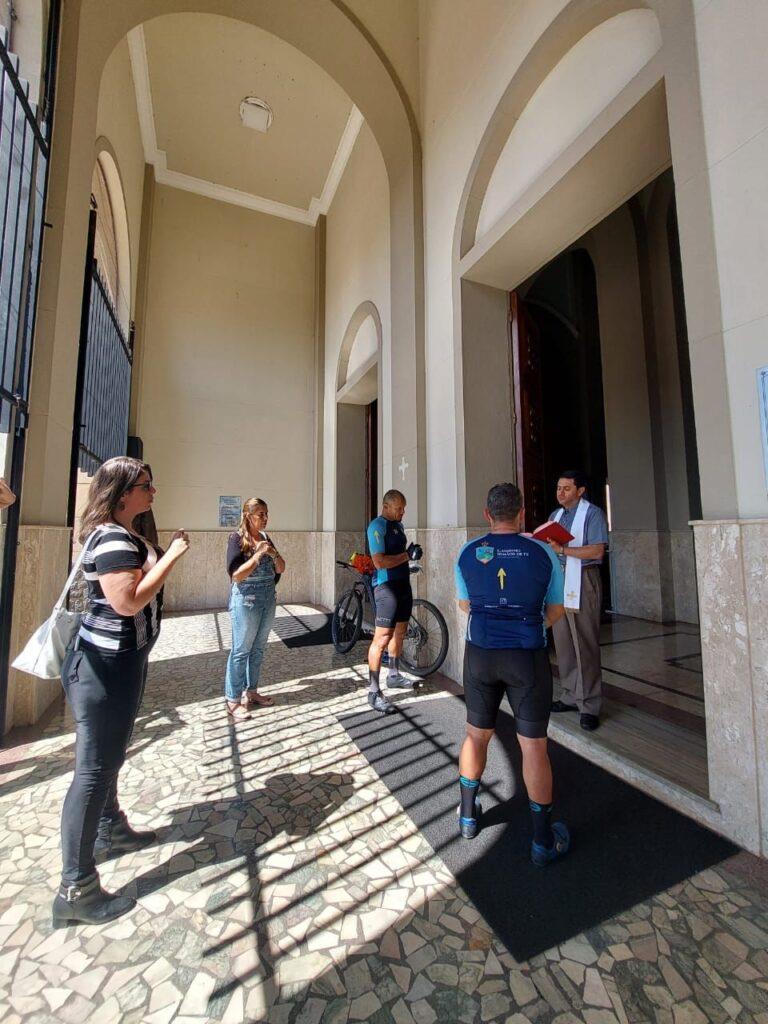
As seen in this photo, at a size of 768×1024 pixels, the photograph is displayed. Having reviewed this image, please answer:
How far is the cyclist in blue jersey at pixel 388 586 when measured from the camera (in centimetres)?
310

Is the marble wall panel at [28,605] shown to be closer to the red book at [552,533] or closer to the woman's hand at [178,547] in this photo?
the woman's hand at [178,547]

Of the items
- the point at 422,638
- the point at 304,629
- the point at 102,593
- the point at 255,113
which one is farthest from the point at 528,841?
the point at 255,113

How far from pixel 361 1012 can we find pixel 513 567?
131 cm

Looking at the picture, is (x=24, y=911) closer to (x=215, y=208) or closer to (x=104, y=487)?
(x=104, y=487)

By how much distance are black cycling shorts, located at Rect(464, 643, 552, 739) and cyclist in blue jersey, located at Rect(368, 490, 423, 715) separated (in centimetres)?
142

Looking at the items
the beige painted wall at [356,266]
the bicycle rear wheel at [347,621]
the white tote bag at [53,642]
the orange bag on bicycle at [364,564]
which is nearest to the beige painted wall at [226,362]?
the beige painted wall at [356,266]

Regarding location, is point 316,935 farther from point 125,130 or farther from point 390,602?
point 125,130

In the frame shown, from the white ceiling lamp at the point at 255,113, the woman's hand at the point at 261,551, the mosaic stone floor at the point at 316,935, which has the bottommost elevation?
the mosaic stone floor at the point at 316,935

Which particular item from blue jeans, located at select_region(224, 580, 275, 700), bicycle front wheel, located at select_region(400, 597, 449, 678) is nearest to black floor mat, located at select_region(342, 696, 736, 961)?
blue jeans, located at select_region(224, 580, 275, 700)

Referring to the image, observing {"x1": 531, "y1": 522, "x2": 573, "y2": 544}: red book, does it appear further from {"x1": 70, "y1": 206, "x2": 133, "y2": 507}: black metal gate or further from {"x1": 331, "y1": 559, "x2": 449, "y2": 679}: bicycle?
{"x1": 70, "y1": 206, "x2": 133, "y2": 507}: black metal gate

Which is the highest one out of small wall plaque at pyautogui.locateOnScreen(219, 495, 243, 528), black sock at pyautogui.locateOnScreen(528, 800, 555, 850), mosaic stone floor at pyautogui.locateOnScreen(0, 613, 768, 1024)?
small wall plaque at pyautogui.locateOnScreen(219, 495, 243, 528)

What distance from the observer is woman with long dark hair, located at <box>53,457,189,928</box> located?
4.52 ft

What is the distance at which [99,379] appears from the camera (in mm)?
5027

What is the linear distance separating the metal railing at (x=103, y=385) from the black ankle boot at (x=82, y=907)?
3452 mm
